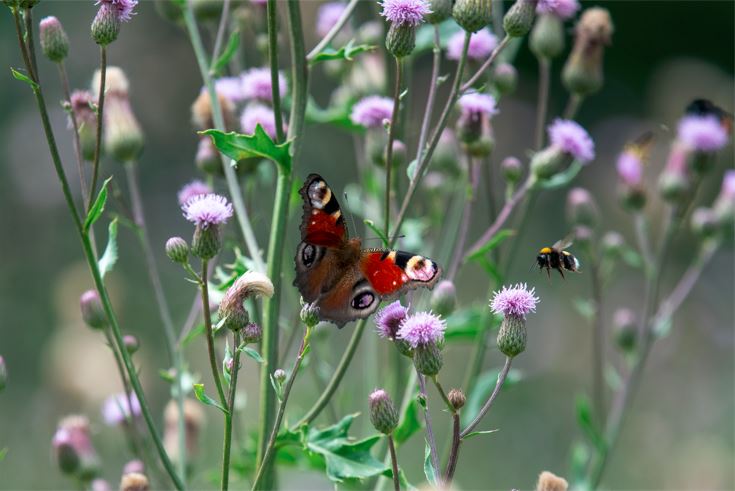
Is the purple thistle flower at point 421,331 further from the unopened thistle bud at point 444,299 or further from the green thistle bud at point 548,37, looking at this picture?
the green thistle bud at point 548,37

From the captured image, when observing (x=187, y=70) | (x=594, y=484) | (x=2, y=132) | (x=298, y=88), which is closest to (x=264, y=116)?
(x=298, y=88)

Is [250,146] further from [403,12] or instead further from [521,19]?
[521,19]

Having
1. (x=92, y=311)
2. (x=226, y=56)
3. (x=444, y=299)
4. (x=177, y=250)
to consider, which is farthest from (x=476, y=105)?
(x=92, y=311)

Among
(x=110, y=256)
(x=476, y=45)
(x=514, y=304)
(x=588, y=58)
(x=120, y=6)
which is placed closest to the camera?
(x=514, y=304)

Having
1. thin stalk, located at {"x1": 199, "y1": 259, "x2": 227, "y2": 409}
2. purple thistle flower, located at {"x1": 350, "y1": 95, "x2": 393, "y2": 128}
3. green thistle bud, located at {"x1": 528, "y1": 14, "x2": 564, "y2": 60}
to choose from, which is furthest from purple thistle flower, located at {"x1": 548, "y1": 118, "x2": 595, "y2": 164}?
thin stalk, located at {"x1": 199, "y1": 259, "x2": 227, "y2": 409}

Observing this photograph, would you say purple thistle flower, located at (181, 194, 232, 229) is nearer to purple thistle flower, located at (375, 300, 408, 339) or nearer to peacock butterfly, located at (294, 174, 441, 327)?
peacock butterfly, located at (294, 174, 441, 327)

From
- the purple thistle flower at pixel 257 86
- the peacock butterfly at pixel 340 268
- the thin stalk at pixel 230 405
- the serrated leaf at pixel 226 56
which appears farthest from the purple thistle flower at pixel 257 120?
the thin stalk at pixel 230 405

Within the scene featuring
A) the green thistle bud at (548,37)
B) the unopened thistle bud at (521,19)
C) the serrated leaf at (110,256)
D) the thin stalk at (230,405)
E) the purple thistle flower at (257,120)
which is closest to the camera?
the thin stalk at (230,405)
